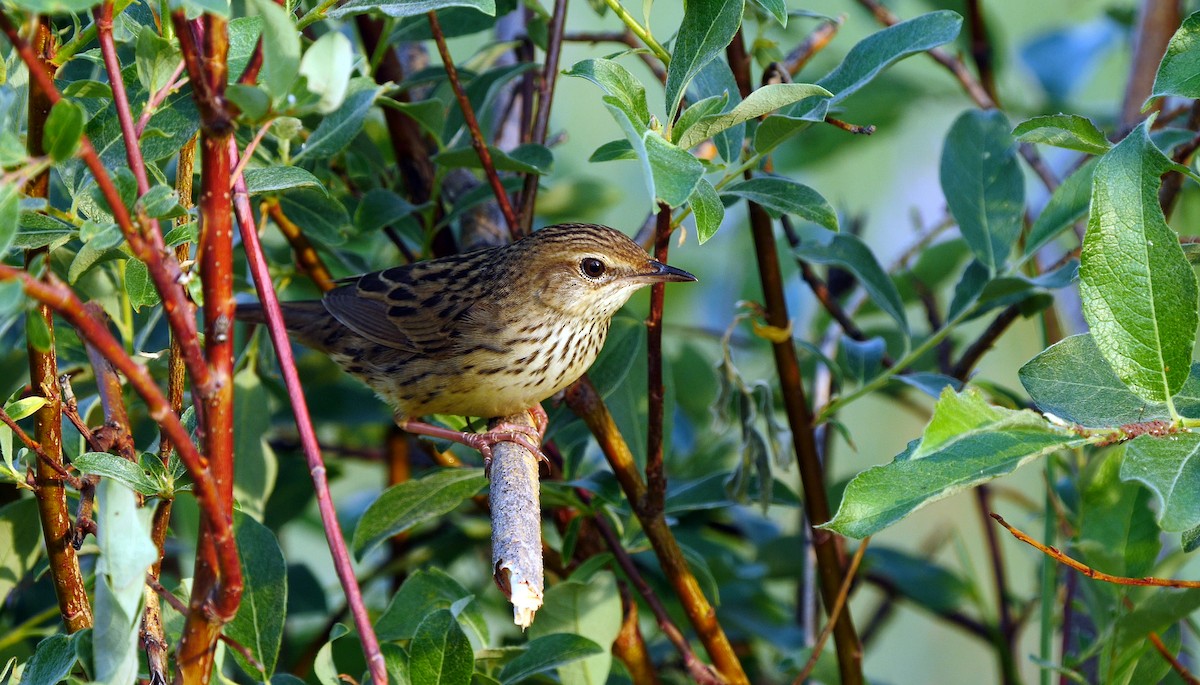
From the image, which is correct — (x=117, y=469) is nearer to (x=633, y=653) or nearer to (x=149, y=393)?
(x=149, y=393)

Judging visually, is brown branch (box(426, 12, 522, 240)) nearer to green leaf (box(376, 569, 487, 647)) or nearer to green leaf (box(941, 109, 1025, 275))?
green leaf (box(376, 569, 487, 647))

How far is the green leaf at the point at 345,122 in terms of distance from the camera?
1.98 meters

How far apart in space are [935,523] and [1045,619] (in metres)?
4.12

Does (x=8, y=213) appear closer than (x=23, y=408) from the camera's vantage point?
Yes

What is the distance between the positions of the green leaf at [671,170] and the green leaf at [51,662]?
44.1 inches

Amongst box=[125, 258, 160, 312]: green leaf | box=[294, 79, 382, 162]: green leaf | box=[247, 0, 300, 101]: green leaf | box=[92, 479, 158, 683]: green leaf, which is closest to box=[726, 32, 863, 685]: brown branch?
box=[294, 79, 382, 162]: green leaf

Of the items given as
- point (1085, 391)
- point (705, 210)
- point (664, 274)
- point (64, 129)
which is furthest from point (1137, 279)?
point (64, 129)

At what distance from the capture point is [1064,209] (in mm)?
2576

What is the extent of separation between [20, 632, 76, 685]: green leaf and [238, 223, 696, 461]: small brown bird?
4.33ft

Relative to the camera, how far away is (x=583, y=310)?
3.33 meters

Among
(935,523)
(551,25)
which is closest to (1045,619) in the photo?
(551,25)

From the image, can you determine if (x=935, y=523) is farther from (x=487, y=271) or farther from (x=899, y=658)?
(x=487, y=271)

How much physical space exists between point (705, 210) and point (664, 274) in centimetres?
81

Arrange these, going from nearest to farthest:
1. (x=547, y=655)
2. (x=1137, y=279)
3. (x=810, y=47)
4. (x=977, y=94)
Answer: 1. (x=1137, y=279)
2. (x=547, y=655)
3. (x=810, y=47)
4. (x=977, y=94)
